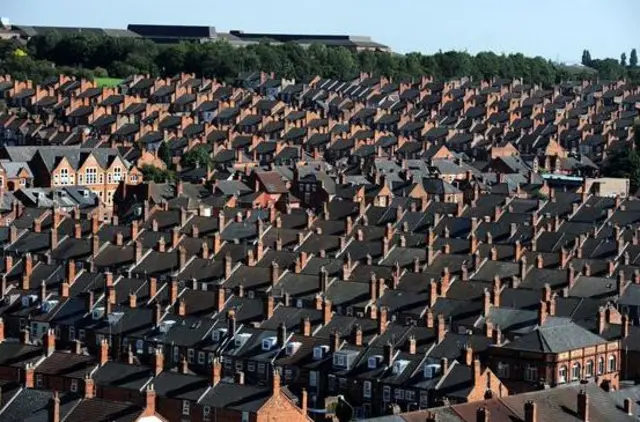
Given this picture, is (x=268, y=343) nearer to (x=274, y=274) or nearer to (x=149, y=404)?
(x=274, y=274)

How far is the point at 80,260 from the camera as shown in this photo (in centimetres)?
9338

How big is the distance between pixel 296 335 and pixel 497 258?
22931 mm

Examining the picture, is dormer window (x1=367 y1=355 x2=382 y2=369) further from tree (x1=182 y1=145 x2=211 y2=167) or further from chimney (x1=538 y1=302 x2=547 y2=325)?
tree (x1=182 y1=145 x2=211 y2=167)

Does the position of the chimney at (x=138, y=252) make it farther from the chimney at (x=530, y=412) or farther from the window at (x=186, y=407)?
the chimney at (x=530, y=412)

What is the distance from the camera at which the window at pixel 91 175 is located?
129875 mm

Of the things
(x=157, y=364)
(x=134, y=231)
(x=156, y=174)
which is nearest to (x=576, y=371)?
(x=157, y=364)

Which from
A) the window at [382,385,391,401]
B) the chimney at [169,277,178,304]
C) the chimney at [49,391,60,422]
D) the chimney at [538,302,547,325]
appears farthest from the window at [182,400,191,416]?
the chimney at [538,302,547,325]

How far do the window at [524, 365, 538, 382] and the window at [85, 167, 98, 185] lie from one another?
6474cm

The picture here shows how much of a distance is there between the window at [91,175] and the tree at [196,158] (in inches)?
470

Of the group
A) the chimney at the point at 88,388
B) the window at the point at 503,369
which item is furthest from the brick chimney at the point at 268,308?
the chimney at the point at 88,388

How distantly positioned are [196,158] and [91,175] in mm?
12689

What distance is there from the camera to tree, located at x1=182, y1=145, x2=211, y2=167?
140m

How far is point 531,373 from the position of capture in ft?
229

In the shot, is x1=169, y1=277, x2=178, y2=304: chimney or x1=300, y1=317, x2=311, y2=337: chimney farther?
x1=169, y1=277, x2=178, y2=304: chimney
